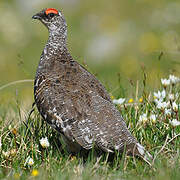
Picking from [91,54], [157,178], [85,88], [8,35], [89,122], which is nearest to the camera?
[157,178]

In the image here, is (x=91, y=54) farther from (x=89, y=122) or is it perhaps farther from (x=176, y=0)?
(x=89, y=122)

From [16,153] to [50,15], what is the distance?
1.99 meters

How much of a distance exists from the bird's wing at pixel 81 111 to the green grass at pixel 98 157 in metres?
0.20

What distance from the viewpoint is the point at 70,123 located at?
182 inches

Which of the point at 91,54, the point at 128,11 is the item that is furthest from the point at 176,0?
the point at 91,54

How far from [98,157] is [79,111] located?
1.76 feet

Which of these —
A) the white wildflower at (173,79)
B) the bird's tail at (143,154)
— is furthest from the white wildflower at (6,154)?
the white wildflower at (173,79)

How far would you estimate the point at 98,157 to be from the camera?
465 centimetres

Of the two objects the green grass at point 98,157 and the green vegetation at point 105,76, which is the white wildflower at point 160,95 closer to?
the green vegetation at point 105,76

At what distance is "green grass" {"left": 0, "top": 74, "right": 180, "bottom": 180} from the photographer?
4019 millimetres

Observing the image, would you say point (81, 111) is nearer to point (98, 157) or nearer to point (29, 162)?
point (98, 157)

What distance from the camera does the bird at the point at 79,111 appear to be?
449 centimetres

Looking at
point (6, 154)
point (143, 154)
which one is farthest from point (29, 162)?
point (143, 154)

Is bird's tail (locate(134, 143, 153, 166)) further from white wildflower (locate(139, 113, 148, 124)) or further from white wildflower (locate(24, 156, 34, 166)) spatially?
white wildflower (locate(24, 156, 34, 166))
